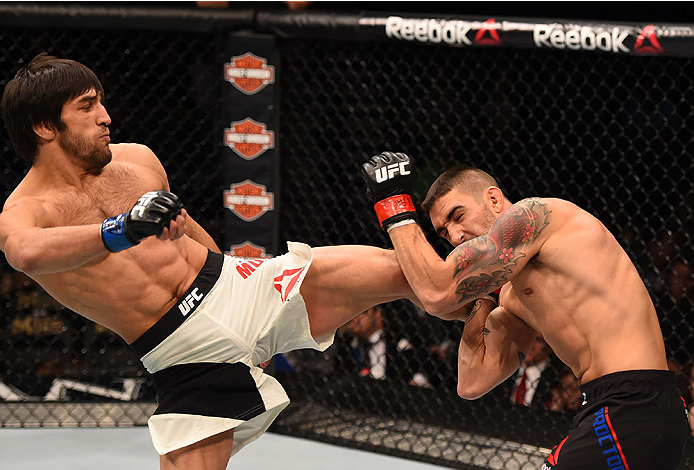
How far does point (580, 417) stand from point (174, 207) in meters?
0.91

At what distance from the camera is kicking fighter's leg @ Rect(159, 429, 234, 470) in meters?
1.75

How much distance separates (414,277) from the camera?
1.65m

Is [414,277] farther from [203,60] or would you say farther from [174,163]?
[203,60]

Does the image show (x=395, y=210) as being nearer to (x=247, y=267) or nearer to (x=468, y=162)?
(x=247, y=267)

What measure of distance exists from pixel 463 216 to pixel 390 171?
0.65 ft

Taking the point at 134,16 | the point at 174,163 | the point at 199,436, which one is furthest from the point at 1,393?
the point at 199,436

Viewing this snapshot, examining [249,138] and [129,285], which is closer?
[129,285]

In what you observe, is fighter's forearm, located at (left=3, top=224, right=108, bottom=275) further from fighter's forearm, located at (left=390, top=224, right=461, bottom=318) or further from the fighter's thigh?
the fighter's thigh

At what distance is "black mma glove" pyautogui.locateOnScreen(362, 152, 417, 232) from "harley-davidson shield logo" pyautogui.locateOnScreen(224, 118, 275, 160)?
50.4 inches

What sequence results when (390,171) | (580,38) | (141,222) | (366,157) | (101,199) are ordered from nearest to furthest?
(141,222)
(390,171)
(101,199)
(580,38)
(366,157)

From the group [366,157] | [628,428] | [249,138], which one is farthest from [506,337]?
[366,157]

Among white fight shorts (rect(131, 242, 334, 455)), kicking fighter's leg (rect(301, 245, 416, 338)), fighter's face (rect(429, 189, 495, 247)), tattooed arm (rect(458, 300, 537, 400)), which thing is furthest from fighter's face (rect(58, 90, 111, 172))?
tattooed arm (rect(458, 300, 537, 400))

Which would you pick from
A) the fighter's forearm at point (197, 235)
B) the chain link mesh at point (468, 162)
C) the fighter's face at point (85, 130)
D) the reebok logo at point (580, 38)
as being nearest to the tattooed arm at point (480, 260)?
the fighter's forearm at point (197, 235)

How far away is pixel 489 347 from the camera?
189 centimetres
